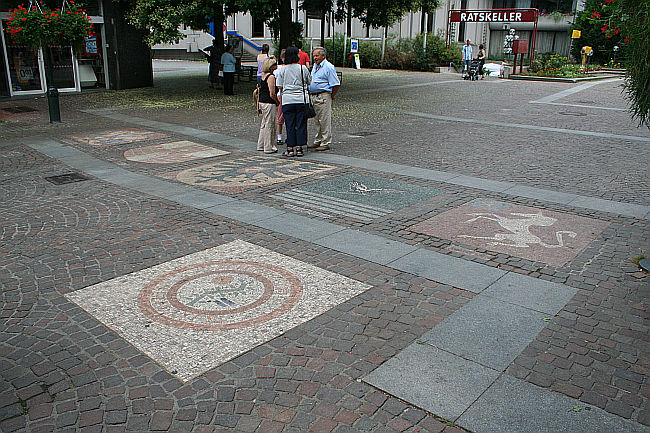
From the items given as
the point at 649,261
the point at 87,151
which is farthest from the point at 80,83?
the point at 649,261

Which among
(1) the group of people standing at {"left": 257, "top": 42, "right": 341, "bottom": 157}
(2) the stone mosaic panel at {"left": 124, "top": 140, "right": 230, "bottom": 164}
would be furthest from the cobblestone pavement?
(1) the group of people standing at {"left": 257, "top": 42, "right": 341, "bottom": 157}

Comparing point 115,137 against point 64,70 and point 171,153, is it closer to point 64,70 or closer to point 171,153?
point 171,153

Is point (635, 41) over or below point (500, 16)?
below

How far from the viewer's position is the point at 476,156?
1046 cm

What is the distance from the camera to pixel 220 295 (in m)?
4.79

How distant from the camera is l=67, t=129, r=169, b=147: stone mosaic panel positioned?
11575 millimetres

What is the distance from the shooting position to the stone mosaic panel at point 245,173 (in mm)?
8391

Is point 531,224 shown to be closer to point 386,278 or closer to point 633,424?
point 386,278

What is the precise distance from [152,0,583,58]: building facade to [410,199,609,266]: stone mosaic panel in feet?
114

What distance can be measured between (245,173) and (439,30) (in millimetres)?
35851

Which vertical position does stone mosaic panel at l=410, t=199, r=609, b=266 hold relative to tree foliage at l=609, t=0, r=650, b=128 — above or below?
below

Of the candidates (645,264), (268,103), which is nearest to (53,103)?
(268,103)

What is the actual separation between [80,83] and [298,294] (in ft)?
62.4

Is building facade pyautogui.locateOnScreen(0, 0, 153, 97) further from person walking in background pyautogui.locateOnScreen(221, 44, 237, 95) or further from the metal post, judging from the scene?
the metal post
